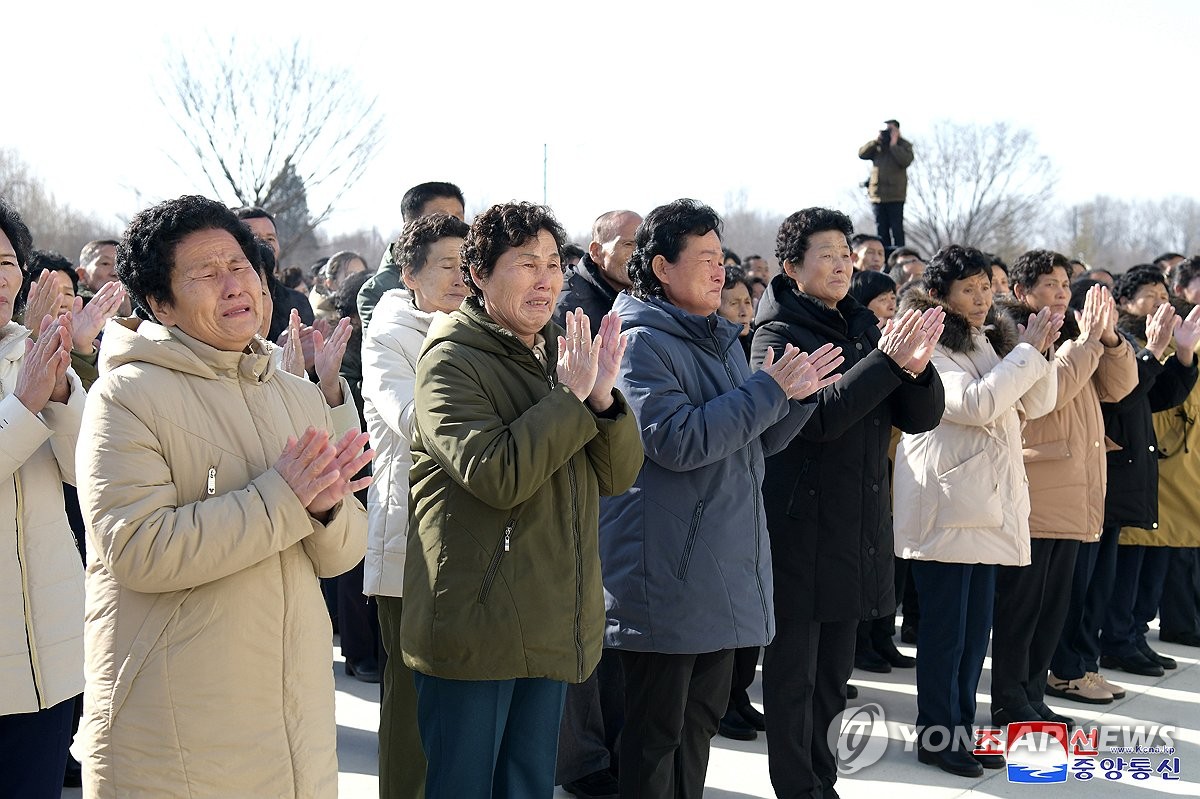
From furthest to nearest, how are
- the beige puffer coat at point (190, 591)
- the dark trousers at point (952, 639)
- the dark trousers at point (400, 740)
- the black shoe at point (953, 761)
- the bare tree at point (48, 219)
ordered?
the bare tree at point (48, 219), the dark trousers at point (952, 639), the black shoe at point (953, 761), the dark trousers at point (400, 740), the beige puffer coat at point (190, 591)

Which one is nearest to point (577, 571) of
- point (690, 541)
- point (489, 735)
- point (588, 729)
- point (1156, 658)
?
point (489, 735)

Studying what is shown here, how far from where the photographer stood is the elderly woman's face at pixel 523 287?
11.2 ft

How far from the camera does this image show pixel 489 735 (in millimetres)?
3271

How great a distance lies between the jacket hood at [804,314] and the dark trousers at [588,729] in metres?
1.62

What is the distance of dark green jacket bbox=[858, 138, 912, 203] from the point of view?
14875mm

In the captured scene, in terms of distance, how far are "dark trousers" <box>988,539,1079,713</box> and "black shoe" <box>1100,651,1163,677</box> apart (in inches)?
56.8

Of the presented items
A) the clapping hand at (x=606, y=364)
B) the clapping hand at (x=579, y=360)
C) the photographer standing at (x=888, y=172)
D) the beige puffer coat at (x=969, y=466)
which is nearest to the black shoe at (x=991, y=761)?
the beige puffer coat at (x=969, y=466)

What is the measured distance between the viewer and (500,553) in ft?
10.5

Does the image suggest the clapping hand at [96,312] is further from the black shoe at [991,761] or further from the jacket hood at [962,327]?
the black shoe at [991,761]

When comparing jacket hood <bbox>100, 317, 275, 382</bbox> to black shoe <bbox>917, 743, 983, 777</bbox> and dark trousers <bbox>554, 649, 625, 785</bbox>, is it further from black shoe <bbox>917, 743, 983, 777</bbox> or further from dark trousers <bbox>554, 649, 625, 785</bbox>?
black shoe <bbox>917, 743, 983, 777</bbox>

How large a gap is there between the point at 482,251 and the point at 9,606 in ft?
5.47

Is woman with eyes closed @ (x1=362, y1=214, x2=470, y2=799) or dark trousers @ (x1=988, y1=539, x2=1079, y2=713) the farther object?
dark trousers @ (x1=988, y1=539, x2=1079, y2=713)

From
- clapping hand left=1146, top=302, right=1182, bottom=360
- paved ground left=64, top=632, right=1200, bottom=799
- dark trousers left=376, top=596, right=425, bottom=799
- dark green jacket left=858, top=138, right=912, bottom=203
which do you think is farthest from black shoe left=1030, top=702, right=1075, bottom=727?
dark green jacket left=858, top=138, right=912, bottom=203

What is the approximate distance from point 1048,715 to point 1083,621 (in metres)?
0.89
